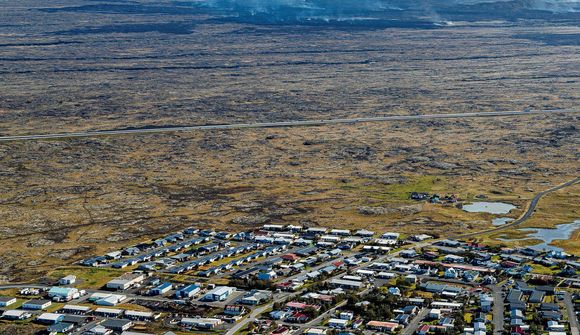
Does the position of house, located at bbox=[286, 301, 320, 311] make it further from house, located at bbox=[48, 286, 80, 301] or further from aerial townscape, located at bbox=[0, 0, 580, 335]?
house, located at bbox=[48, 286, 80, 301]

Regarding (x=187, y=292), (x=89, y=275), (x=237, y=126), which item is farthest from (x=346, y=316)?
(x=237, y=126)

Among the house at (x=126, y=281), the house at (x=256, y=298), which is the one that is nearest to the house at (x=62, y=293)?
the house at (x=126, y=281)

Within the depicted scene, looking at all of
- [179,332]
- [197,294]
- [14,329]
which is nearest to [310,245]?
[197,294]

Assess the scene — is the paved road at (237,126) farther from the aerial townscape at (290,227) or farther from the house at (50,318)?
the house at (50,318)

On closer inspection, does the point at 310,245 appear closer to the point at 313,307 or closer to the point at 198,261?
the point at 198,261

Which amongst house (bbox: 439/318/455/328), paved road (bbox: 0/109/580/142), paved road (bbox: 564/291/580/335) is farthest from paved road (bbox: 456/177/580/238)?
paved road (bbox: 0/109/580/142)
